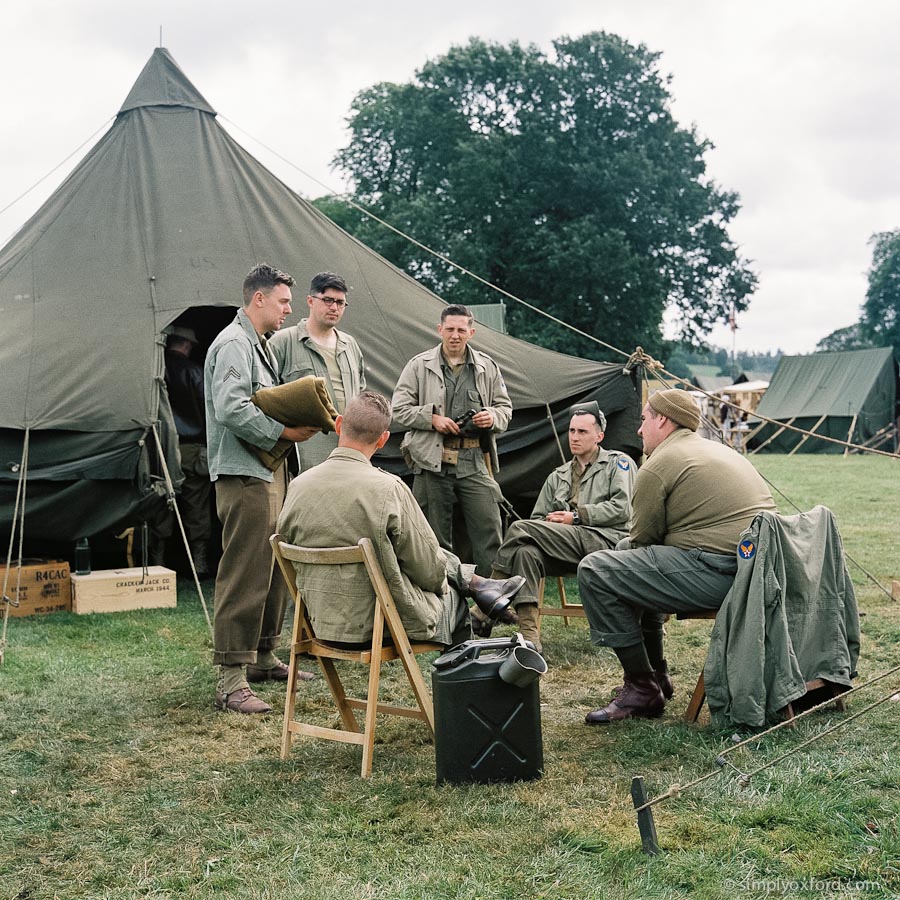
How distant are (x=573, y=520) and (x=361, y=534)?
6.50 ft

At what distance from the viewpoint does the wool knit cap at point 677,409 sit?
4.01 meters

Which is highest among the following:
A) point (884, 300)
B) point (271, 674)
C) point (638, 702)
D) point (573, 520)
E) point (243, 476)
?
point (884, 300)

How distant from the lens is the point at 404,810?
3.00 meters

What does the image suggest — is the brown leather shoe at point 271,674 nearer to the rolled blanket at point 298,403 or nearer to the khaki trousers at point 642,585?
the rolled blanket at point 298,403

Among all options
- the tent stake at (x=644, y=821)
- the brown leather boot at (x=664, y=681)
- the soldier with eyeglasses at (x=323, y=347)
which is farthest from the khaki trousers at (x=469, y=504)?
the tent stake at (x=644, y=821)

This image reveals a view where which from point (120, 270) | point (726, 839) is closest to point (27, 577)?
point (120, 270)

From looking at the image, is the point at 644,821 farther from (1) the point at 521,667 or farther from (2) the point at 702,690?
(2) the point at 702,690

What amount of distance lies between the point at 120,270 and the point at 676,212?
66.1ft

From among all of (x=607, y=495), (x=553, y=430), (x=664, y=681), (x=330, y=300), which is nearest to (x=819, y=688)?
(x=664, y=681)

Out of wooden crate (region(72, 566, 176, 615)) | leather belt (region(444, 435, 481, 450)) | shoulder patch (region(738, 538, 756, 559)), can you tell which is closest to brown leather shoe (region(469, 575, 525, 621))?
shoulder patch (region(738, 538, 756, 559))

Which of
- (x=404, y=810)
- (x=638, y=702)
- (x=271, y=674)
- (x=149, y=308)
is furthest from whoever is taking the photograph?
(x=149, y=308)

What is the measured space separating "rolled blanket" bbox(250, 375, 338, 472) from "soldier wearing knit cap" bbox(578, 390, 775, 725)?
125cm

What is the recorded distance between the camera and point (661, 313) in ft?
81.9

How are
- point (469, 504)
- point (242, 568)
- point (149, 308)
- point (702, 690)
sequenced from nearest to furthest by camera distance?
1. point (702, 690)
2. point (242, 568)
3. point (469, 504)
4. point (149, 308)
